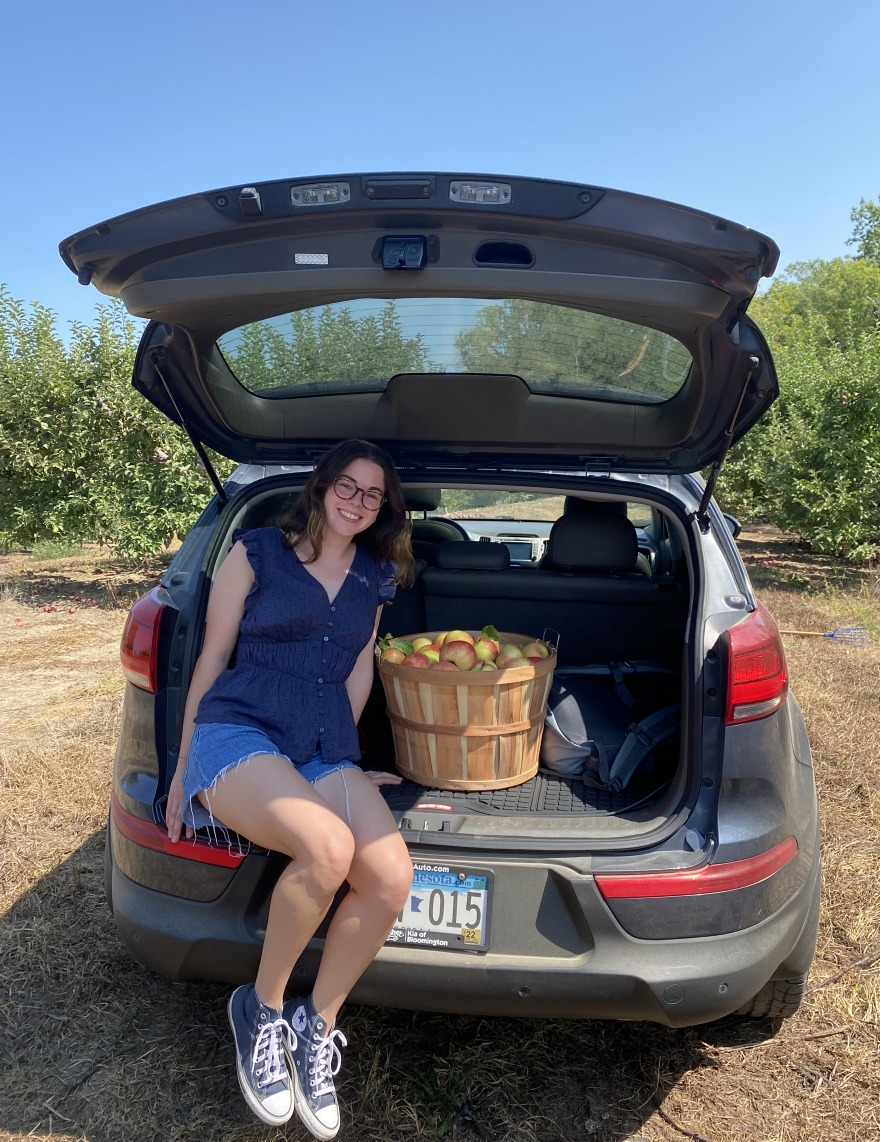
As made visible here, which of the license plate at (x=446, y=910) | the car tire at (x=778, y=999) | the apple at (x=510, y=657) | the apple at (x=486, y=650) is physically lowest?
the car tire at (x=778, y=999)

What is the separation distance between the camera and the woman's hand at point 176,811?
2.08 metres

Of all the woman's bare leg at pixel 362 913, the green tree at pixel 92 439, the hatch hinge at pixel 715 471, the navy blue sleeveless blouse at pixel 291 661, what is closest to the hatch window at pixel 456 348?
the hatch hinge at pixel 715 471

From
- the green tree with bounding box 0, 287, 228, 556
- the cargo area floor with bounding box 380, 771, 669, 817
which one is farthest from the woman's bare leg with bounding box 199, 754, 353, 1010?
the green tree with bounding box 0, 287, 228, 556

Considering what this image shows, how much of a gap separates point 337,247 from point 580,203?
51cm

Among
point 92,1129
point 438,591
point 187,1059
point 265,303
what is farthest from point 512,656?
point 92,1129

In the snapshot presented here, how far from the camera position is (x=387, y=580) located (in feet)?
8.45

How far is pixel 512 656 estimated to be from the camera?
2.55 m

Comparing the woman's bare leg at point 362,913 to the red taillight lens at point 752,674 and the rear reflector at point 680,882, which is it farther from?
the red taillight lens at point 752,674

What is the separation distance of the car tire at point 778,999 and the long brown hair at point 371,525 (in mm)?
1513

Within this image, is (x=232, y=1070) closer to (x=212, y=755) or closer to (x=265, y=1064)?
(x=265, y=1064)

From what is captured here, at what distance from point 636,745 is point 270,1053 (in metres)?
1.26

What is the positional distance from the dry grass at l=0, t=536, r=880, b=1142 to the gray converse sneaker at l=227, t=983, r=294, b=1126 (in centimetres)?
20

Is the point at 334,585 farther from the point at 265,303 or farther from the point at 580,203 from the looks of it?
the point at 580,203

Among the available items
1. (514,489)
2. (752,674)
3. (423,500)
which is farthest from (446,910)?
(423,500)
